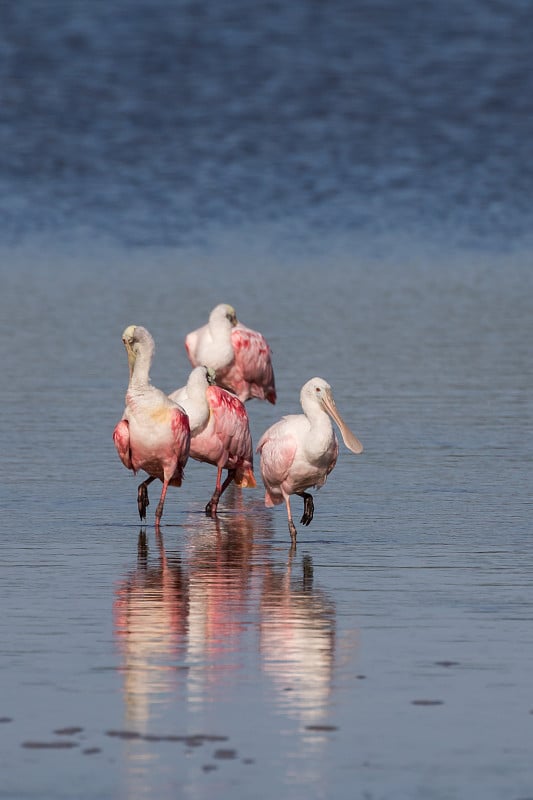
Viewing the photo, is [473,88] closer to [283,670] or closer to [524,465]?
[524,465]

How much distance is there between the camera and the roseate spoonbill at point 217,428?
14523 millimetres

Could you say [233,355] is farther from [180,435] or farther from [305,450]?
[305,450]

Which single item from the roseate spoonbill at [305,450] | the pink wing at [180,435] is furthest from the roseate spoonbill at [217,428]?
the roseate spoonbill at [305,450]

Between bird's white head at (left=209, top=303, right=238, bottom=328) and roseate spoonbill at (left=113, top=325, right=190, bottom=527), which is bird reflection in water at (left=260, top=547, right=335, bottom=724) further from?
bird's white head at (left=209, top=303, right=238, bottom=328)

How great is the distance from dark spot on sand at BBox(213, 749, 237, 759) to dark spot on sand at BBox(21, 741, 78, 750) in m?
0.52

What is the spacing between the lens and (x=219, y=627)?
9.56 meters

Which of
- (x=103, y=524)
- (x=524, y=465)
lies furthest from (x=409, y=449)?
(x=103, y=524)

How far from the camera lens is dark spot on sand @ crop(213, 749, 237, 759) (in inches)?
293

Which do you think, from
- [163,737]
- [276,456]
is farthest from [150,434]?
[163,737]

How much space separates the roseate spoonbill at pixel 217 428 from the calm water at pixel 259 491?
0.24 metres

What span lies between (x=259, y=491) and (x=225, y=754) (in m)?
8.17

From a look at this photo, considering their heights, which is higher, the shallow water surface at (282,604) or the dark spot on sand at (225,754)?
the shallow water surface at (282,604)

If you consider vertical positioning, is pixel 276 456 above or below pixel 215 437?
below

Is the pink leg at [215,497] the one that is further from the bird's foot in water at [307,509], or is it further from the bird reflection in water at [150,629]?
the bird reflection in water at [150,629]
